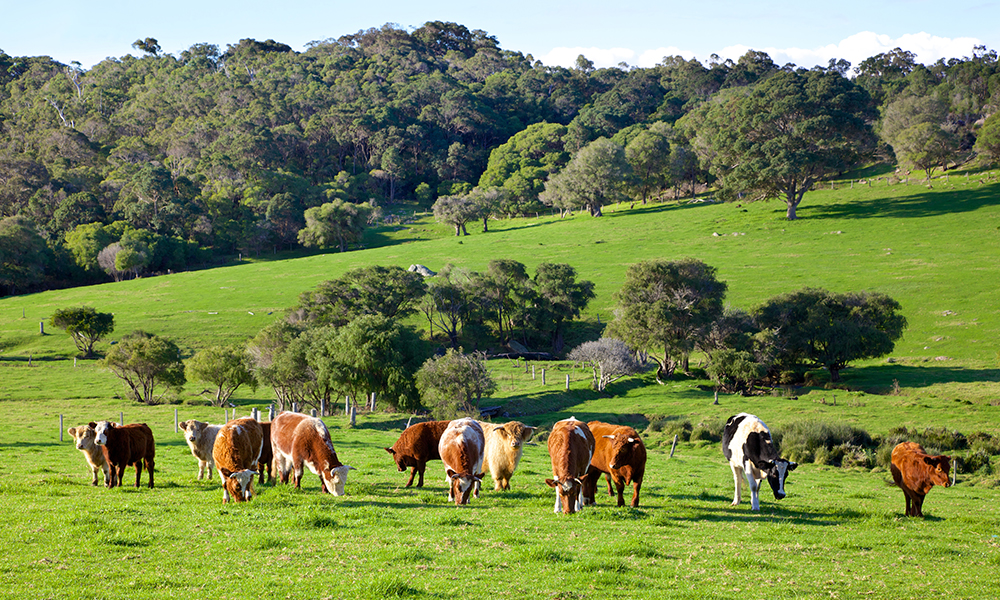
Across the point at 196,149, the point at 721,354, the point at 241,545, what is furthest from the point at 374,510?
the point at 196,149

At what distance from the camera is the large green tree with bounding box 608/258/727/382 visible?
177ft

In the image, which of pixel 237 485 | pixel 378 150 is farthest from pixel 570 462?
pixel 378 150

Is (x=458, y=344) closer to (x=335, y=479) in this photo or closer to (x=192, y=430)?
(x=192, y=430)

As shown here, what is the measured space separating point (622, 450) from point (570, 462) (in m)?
1.31

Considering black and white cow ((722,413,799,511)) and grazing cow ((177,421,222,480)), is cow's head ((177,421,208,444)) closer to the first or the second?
grazing cow ((177,421,222,480))

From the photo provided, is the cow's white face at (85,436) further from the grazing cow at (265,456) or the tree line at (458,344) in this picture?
the tree line at (458,344)

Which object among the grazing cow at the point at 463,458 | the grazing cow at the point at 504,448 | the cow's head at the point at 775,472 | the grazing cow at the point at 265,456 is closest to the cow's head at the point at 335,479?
the grazing cow at the point at 463,458

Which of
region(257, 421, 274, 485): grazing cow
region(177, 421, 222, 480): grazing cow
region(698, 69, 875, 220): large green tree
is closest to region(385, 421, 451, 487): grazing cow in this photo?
region(257, 421, 274, 485): grazing cow

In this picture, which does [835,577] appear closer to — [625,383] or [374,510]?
[374,510]

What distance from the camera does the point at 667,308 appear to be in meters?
54.4

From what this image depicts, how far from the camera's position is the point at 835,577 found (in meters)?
9.95

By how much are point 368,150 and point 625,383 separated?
429 ft

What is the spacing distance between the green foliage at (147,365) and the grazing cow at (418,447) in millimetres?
39805

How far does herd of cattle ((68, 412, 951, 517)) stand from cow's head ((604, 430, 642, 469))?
0.02 meters
